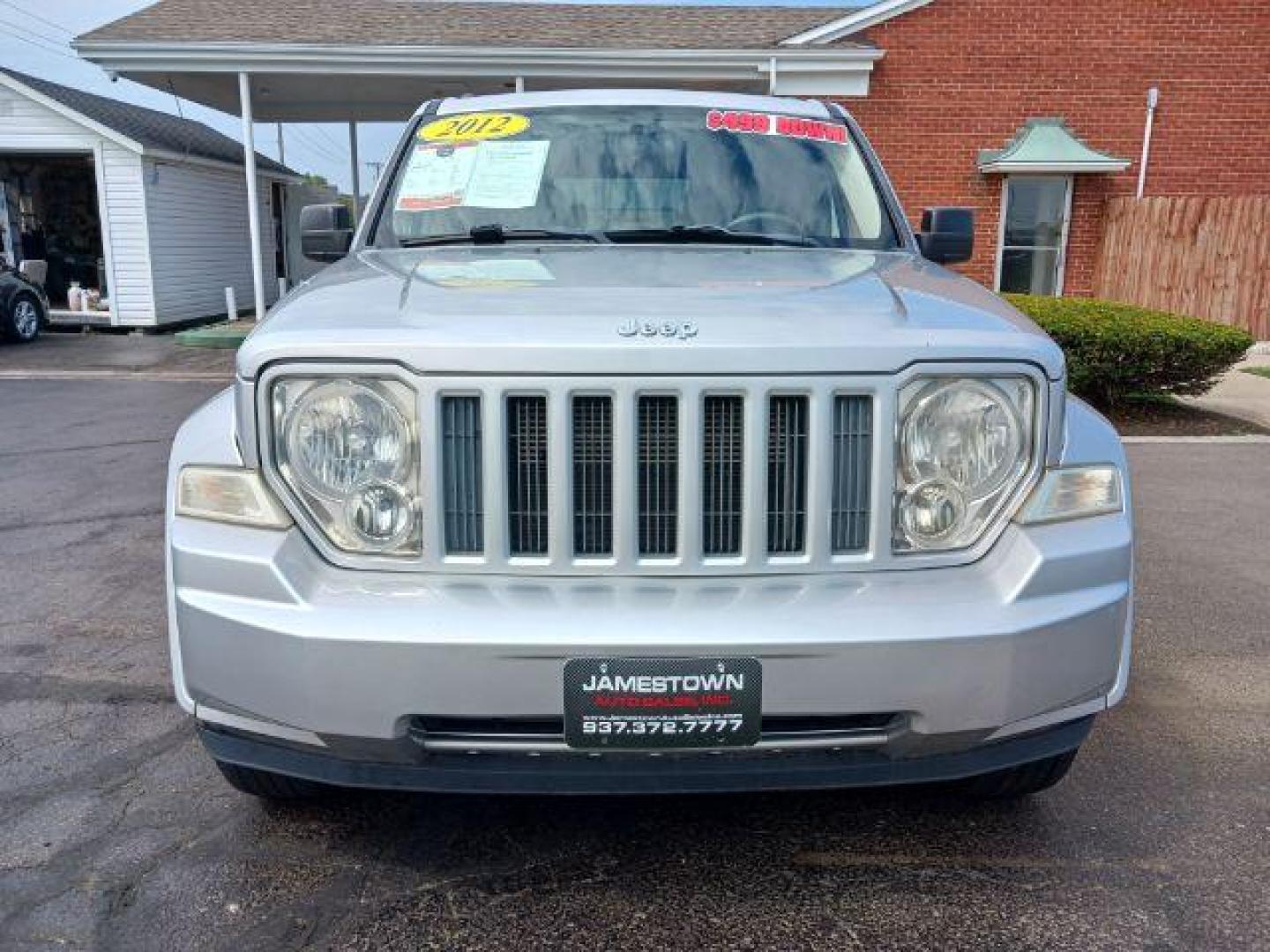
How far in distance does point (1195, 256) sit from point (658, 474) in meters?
13.3

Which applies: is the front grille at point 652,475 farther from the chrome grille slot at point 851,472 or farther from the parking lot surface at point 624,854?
the parking lot surface at point 624,854

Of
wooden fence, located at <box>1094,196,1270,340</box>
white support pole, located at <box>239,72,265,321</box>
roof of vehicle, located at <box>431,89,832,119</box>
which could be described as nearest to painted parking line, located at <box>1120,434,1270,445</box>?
roof of vehicle, located at <box>431,89,832,119</box>

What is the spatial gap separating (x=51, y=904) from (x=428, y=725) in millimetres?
1065

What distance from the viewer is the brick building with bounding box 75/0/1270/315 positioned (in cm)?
1316

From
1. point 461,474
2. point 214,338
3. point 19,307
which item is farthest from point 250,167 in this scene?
point 461,474

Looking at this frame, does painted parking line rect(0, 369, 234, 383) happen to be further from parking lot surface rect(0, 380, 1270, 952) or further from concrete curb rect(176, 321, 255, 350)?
parking lot surface rect(0, 380, 1270, 952)

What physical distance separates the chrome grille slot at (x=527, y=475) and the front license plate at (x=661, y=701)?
1.00 ft

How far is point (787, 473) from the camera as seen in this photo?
7.16 ft

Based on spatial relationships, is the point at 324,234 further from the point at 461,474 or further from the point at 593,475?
the point at 593,475

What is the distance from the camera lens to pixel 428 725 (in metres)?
2.12

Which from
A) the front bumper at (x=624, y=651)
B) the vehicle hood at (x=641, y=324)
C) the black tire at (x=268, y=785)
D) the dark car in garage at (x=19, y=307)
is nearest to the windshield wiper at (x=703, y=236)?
the vehicle hood at (x=641, y=324)

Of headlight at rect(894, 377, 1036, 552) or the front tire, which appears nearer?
headlight at rect(894, 377, 1036, 552)

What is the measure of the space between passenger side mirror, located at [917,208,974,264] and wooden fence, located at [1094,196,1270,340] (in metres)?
10.7

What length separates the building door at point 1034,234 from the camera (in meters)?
13.9
